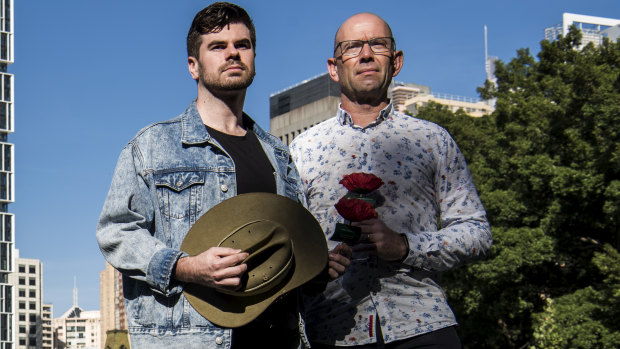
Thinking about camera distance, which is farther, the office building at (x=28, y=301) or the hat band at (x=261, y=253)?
the office building at (x=28, y=301)

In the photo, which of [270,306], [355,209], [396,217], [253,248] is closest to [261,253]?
[253,248]

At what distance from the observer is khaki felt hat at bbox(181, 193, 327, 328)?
11.2 feet

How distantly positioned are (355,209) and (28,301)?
191 meters

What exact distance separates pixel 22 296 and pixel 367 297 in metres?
190

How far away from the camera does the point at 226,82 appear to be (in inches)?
152

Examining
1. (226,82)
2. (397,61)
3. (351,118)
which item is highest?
(397,61)

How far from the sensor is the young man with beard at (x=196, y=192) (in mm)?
3451

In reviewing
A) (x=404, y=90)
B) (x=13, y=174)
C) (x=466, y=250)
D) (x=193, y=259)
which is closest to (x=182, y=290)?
(x=193, y=259)

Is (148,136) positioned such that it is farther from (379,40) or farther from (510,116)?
(510,116)

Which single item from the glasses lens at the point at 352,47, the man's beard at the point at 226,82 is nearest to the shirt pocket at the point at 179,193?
the man's beard at the point at 226,82

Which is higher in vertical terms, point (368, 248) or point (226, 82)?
point (226, 82)

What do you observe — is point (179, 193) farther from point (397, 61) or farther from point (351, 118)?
point (397, 61)

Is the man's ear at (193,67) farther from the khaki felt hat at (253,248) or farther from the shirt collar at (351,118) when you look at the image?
the shirt collar at (351,118)

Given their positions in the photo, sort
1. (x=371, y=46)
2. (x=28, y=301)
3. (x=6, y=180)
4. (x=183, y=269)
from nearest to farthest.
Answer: (x=183, y=269) < (x=371, y=46) < (x=6, y=180) < (x=28, y=301)
